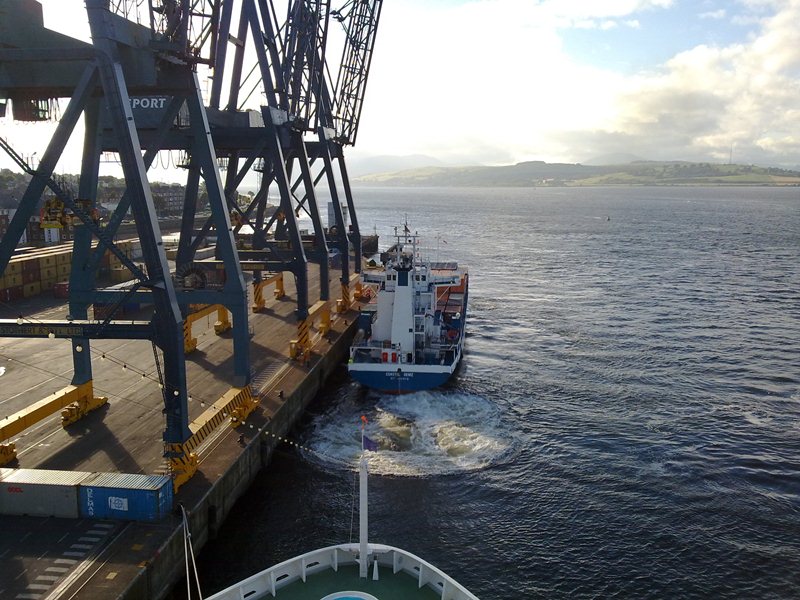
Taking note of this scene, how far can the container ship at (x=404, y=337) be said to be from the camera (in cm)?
3847

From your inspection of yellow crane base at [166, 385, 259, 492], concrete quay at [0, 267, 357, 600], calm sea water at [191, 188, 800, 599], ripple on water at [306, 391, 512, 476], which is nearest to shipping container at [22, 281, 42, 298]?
concrete quay at [0, 267, 357, 600]

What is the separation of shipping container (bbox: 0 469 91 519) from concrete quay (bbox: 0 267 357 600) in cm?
30

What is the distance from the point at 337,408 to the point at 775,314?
46.5m

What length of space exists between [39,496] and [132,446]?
5150mm

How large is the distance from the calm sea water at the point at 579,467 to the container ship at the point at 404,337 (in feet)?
5.25

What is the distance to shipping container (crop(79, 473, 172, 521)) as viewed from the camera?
20391 millimetres

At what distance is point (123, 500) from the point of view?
67.2 feet

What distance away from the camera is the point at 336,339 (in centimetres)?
4616

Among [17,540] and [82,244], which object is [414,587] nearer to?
[17,540]

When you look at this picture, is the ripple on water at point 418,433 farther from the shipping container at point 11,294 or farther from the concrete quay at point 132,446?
the shipping container at point 11,294

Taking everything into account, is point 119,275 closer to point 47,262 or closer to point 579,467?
point 47,262

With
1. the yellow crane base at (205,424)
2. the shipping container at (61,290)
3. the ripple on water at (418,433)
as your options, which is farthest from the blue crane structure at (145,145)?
the shipping container at (61,290)

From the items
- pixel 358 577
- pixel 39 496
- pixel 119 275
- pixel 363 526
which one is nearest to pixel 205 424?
pixel 39 496

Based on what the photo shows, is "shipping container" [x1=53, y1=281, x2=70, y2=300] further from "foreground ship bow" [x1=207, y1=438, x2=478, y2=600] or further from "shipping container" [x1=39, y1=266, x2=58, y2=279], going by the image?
"foreground ship bow" [x1=207, y1=438, x2=478, y2=600]
